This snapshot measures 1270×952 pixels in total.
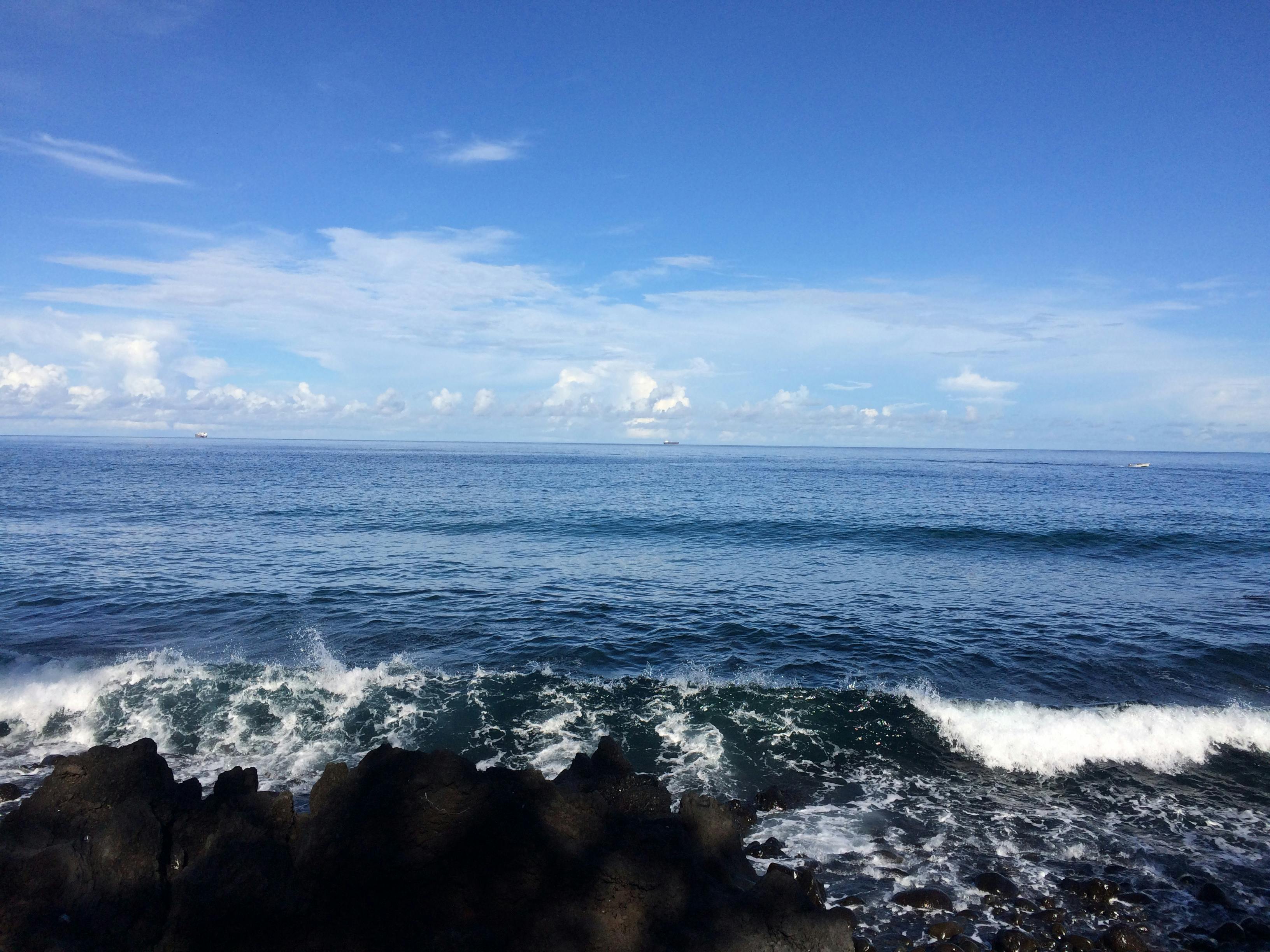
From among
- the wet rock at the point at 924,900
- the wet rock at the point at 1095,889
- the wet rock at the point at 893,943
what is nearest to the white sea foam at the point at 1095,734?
the wet rock at the point at 1095,889

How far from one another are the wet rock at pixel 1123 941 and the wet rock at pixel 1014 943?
105cm

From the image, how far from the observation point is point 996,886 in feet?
39.5

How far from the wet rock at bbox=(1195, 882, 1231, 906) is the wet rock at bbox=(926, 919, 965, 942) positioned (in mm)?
4583

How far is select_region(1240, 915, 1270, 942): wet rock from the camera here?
35.8 feet

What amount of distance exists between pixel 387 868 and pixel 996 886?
1021 centimetres

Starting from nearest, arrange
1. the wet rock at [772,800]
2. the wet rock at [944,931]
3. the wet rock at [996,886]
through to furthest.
→ the wet rock at [944,931] < the wet rock at [996,886] < the wet rock at [772,800]

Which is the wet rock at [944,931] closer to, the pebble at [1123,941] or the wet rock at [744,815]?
the pebble at [1123,941]

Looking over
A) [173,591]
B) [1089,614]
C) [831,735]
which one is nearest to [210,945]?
[831,735]

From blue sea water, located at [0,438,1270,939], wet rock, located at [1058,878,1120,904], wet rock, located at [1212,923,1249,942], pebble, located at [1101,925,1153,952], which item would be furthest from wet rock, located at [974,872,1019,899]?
wet rock, located at [1212,923,1249,942]

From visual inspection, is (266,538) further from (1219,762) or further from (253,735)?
(1219,762)

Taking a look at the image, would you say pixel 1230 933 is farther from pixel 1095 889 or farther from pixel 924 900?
pixel 924 900

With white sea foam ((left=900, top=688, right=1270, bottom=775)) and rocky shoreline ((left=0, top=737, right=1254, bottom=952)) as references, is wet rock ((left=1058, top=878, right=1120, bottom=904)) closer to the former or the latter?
rocky shoreline ((left=0, top=737, right=1254, bottom=952))

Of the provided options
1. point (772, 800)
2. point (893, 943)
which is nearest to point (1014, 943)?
point (893, 943)

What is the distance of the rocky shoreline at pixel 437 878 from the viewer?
30.8 ft
